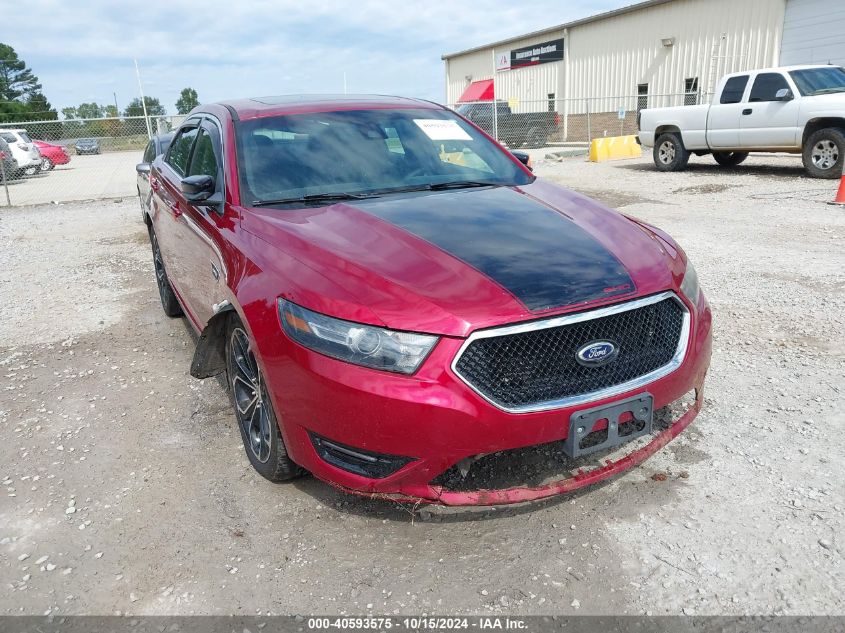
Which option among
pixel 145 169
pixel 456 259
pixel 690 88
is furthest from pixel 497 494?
pixel 690 88

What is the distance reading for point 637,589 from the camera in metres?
2.25

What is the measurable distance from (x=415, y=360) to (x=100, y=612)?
1396 mm

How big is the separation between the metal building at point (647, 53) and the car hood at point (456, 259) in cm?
2111

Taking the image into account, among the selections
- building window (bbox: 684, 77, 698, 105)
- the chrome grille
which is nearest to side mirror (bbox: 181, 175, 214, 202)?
the chrome grille

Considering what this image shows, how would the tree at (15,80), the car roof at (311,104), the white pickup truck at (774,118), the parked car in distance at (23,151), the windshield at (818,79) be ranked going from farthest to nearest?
the tree at (15,80) → the parked car in distance at (23,151) → the windshield at (818,79) → the white pickup truck at (774,118) → the car roof at (311,104)

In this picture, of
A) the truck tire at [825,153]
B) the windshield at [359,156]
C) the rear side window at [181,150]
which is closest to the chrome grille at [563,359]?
the windshield at [359,156]

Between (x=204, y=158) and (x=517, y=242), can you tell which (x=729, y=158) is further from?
(x=517, y=242)

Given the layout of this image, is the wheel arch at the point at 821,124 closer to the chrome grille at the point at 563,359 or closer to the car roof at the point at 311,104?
the car roof at the point at 311,104

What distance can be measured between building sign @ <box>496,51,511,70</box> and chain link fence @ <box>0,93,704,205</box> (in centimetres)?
721

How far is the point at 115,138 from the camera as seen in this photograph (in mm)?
20297

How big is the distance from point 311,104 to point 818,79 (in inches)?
465

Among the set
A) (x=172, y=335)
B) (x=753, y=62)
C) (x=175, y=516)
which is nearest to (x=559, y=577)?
(x=175, y=516)

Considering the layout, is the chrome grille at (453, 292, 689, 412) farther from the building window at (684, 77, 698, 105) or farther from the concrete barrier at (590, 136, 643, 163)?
the building window at (684, 77, 698, 105)

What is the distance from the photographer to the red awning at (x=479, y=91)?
36819mm
